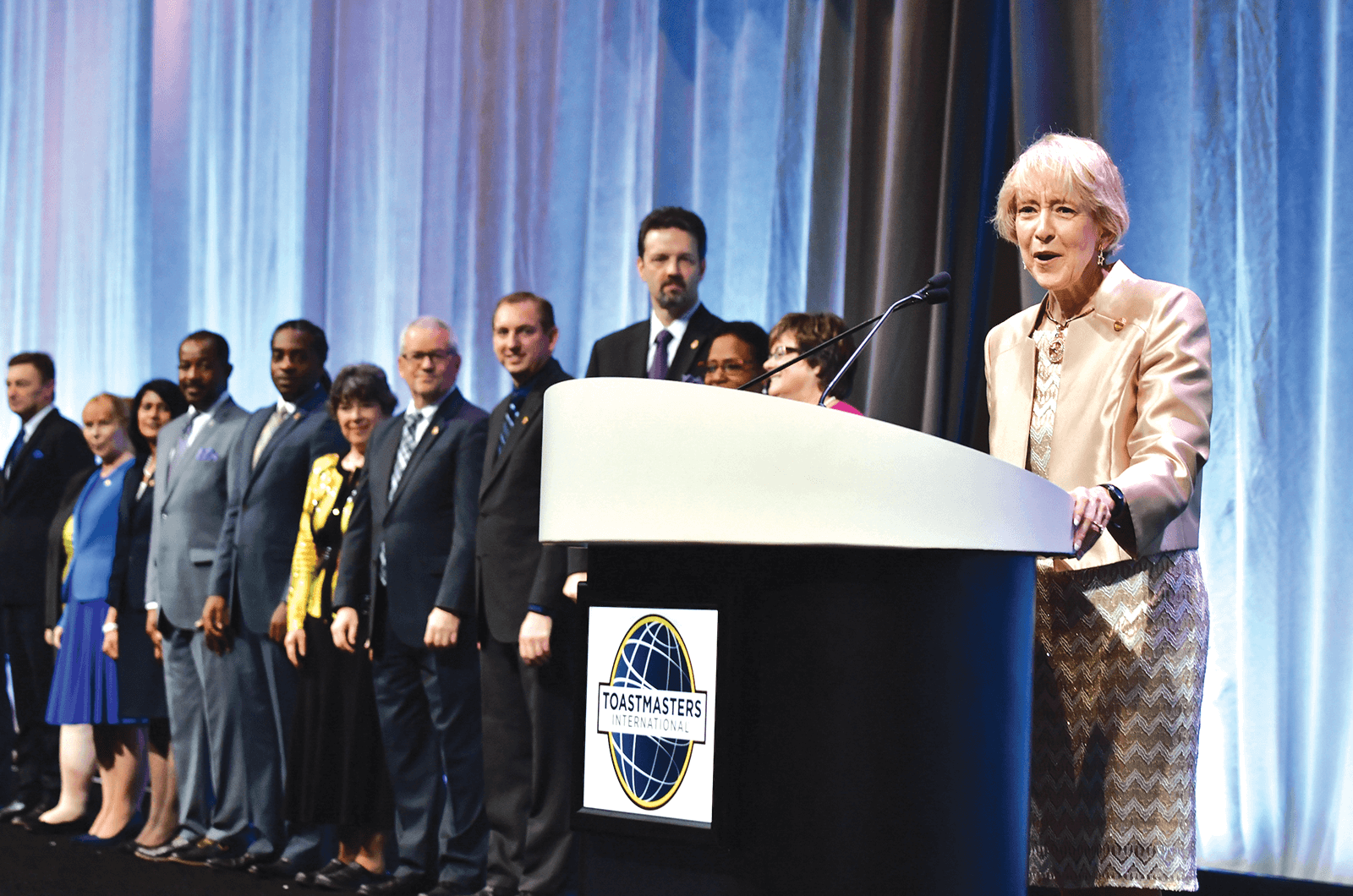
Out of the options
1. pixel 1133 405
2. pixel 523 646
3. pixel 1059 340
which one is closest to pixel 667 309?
pixel 523 646

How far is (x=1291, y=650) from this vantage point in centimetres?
288

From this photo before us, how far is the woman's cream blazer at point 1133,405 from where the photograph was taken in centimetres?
145

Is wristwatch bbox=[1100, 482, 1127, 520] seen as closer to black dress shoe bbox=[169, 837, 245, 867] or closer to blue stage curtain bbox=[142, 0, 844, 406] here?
blue stage curtain bbox=[142, 0, 844, 406]

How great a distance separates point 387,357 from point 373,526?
175 cm

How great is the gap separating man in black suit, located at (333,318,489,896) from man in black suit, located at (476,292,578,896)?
126mm

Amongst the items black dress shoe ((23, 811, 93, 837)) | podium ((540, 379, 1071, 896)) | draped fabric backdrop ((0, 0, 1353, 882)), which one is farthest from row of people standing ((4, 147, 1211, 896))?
draped fabric backdrop ((0, 0, 1353, 882))

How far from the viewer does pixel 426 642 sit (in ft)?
10.8

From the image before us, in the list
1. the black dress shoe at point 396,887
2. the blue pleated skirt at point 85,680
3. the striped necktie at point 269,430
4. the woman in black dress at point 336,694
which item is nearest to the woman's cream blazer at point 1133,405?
the black dress shoe at point 396,887

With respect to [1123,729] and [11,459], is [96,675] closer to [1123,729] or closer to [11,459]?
[11,459]

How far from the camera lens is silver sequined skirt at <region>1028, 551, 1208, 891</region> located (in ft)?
4.91

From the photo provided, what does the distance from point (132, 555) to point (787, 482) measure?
3.77m

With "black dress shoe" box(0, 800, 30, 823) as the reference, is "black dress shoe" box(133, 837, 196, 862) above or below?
above

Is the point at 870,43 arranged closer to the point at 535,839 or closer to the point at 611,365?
the point at 611,365

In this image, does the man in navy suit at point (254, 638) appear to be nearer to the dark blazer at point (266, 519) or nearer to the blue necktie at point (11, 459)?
the dark blazer at point (266, 519)
